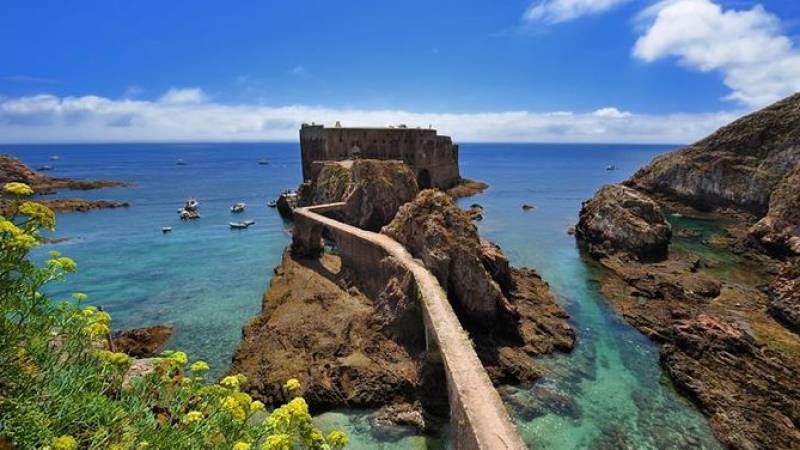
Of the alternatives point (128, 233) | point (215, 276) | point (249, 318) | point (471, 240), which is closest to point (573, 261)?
point (471, 240)

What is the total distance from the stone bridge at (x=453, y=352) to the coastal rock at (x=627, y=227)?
59.5ft

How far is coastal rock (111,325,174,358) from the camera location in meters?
16.9

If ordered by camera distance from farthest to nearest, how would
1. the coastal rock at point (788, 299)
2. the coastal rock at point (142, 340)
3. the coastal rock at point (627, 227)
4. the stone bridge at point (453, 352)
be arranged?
the coastal rock at point (627, 227) < the coastal rock at point (788, 299) < the coastal rock at point (142, 340) < the stone bridge at point (453, 352)

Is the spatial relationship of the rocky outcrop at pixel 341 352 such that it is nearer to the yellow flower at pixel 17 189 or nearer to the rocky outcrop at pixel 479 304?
the rocky outcrop at pixel 479 304

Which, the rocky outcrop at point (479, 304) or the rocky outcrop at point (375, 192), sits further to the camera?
the rocky outcrop at point (375, 192)

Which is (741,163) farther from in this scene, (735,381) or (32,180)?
(32,180)

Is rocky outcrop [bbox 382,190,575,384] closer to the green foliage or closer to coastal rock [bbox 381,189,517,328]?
coastal rock [bbox 381,189,517,328]

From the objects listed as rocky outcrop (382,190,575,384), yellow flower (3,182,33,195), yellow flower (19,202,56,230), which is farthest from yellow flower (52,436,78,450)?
rocky outcrop (382,190,575,384)

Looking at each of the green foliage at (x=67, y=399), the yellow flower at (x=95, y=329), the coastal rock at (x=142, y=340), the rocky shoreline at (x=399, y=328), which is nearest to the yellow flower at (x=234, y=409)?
the green foliage at (x=67, y=399)

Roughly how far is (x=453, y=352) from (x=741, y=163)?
164 feet

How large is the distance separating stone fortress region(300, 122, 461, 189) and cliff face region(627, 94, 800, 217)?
101ft

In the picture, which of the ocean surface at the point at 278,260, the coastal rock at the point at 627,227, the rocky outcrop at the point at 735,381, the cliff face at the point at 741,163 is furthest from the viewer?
the cliff face at the point at 741,163

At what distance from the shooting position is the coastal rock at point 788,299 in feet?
59.1

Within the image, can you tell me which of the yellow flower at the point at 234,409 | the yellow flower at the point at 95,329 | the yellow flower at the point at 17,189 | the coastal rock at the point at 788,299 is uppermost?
the yellow flower at the point at 17,189
